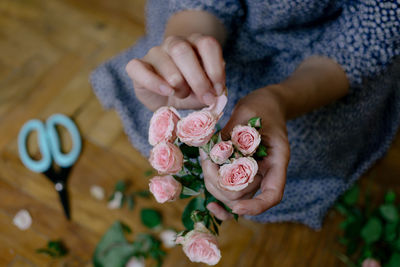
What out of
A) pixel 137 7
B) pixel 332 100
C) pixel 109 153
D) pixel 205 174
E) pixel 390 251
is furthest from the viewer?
pixel 137 7

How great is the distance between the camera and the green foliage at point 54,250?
101 cm

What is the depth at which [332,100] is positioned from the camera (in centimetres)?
74

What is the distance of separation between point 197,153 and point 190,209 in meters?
0.11

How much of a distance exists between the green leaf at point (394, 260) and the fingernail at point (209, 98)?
0.79 meters

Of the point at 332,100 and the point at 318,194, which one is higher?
the point at 332,100

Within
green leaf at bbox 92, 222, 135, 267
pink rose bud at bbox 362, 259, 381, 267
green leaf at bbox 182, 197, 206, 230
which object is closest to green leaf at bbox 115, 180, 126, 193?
green leaf at bbox 92, 222, 135, 267

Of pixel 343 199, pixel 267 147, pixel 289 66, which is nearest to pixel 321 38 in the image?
pixel 289 66

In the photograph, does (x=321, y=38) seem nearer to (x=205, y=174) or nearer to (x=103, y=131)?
(x=205, y=174)

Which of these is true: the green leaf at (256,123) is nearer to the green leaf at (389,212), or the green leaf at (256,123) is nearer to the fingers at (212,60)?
the fingers at (212,60)

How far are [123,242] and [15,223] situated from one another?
1.07ft

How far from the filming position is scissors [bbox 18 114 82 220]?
108 centimetres

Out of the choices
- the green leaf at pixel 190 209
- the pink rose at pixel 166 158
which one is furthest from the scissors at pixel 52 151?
the pink rose at pixel 166 158

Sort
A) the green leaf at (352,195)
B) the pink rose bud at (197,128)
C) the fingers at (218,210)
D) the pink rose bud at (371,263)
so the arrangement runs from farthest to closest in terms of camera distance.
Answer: the green leaf at (352,195) → the pink rose bud at (371,263) → the fingers at (218,210) → the pink rose bud at (197,128)

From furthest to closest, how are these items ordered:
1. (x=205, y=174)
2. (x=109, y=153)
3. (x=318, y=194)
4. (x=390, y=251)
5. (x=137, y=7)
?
(x=137, y=7) → (x=109, y=153) → (x=390, y=251) → (x=318, y=194) → (x=205, y=174)
